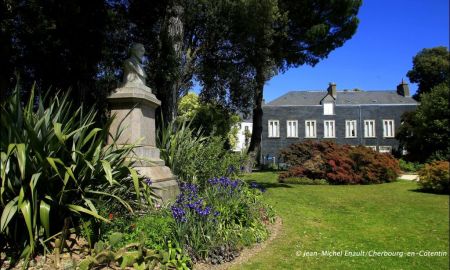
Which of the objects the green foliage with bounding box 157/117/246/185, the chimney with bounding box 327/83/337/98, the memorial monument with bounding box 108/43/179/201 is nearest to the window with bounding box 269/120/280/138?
the chimney with bounding box 327/83/337/98

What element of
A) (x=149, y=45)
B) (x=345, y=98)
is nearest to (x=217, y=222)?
(x=149, y=45)

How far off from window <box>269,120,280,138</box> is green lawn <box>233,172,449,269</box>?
93.2 feet

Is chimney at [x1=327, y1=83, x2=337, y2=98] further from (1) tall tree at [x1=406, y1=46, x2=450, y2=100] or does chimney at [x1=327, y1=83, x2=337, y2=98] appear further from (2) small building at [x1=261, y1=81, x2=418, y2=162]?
(1) tall tree at [x1=406, y1=46, x2=450, y2=100]

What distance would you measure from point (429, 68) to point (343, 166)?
37.1 m

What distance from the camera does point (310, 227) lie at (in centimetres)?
671

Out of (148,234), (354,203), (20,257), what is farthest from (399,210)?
(20,257)

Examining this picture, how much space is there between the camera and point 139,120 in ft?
22.6

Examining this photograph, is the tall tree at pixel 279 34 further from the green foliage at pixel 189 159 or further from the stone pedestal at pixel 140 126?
the stone pedestal at pixel 140 126

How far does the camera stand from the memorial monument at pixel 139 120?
645 cm

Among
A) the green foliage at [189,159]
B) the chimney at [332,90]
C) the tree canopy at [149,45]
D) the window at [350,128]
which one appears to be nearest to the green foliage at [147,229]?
the green foliage at [189,159]

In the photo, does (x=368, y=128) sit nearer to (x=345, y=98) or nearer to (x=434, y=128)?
(x=345, y=98)

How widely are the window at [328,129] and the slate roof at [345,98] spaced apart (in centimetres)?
234

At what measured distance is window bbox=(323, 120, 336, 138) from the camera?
39500 millimetres

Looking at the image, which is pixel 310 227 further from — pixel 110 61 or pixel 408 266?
pixel 110 61
